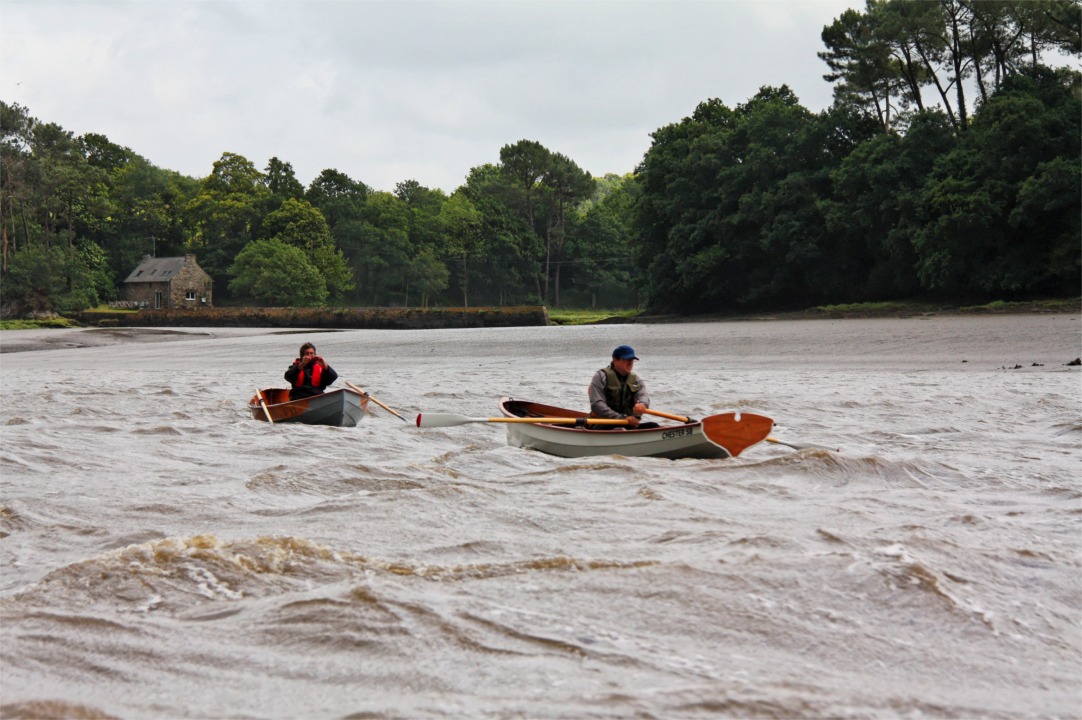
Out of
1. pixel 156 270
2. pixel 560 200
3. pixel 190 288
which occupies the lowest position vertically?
pixel 190 288

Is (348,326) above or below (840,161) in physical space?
below

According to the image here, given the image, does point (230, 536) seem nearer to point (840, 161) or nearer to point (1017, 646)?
point (1017, 646)

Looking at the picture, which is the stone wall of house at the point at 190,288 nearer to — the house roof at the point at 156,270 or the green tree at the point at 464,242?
the house roof at the point at 156,270

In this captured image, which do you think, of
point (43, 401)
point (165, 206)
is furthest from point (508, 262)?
point (43, 401)

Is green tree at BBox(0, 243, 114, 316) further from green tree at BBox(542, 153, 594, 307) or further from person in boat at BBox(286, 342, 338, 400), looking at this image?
person in boat at BBox(286, 342, 338, 400)

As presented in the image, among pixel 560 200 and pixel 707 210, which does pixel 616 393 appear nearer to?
pixel 707 210

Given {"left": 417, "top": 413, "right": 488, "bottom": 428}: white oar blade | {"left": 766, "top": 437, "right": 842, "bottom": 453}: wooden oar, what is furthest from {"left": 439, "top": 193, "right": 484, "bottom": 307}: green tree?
{"left": 766, "top": 437, "right": 842, "bottom": 453}: wooden oar

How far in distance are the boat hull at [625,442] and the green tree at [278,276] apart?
3231 inches

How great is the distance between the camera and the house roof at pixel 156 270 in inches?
3743

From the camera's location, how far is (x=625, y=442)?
40.1 ft

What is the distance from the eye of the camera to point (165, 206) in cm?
11031

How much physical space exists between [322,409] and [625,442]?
7001mm

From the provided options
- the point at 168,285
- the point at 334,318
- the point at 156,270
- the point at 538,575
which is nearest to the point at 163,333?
the point at 334,318

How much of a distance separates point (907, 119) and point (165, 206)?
8168 cm
